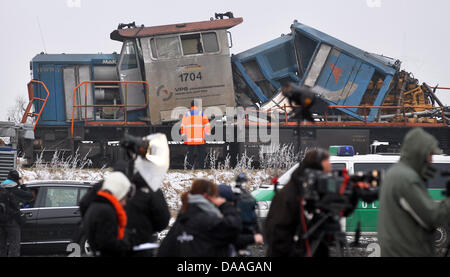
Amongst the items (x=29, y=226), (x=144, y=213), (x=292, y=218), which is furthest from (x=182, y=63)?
(x=292, y=218)

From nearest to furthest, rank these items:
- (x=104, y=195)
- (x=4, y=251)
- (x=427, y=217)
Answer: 1. (x=427, y=217)
2. (x=104, y=195)
3. (x=4, y=251)

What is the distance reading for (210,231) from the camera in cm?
453

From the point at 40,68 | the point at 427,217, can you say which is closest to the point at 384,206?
the point at 427,217

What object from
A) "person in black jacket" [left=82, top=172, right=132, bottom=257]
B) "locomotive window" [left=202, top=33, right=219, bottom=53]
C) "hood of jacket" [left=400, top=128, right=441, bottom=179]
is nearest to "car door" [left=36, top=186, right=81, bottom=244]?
"person in black jacket" [left=82, top=172, right=132, bottom=257]

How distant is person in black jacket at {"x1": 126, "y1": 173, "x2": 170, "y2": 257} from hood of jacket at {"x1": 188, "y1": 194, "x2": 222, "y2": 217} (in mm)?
469

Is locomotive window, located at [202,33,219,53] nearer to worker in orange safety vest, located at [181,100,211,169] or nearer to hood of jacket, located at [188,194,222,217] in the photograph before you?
worker in orange safety vest, located at [181,100,211,169]

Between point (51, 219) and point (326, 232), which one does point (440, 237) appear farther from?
point (51, 219)

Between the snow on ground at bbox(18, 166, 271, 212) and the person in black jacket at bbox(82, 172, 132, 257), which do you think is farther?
the snow on ground at bbox(18, 166, 271, 212)

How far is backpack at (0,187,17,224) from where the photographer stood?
313 inches

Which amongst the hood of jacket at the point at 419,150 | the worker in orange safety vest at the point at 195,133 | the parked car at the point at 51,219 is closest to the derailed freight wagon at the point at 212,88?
the worker in orange safety vest at the point at 195,133

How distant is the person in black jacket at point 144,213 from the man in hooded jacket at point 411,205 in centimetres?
194

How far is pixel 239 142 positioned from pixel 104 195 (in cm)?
1151

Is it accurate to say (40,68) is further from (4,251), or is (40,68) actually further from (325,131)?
(4,251)
